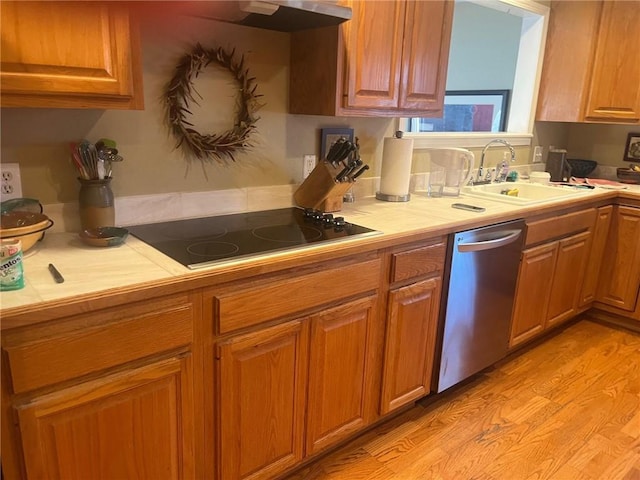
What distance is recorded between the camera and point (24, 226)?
141cm

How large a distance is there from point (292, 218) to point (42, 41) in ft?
3.55

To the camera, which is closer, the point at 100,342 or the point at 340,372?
the point at 100,342

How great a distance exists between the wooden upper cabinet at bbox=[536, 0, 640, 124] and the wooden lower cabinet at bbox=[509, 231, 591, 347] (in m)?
0.94

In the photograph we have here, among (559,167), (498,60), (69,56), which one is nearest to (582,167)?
(559,167)

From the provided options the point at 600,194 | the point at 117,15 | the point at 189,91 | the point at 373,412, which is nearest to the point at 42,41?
the point at 117,15

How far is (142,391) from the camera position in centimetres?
132

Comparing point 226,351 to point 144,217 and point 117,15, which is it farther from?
point 117,15

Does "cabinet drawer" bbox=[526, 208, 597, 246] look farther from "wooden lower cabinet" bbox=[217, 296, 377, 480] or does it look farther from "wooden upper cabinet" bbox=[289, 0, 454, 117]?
"wooden lower cabinet" bbox=[217, 296, 377, 480]

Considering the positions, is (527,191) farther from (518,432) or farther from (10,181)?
(10,181)

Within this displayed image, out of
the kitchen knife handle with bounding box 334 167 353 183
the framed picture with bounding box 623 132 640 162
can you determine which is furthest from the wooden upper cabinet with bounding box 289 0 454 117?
the framed picture with bounding box 623 132 640 162

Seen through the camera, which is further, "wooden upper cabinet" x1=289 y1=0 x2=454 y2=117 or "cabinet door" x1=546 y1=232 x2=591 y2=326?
"cabinet door" x1=546 y1=232 x2=591 y2=326

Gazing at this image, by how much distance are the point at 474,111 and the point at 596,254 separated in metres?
1.88

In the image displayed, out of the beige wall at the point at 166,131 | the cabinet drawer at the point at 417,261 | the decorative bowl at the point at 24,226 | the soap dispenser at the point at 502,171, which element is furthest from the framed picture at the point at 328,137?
the soap dispenser at the point at 502,171

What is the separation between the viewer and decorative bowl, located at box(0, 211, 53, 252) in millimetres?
1342
